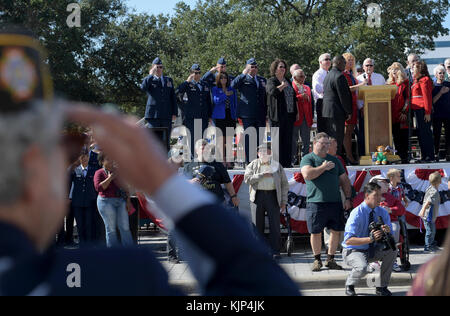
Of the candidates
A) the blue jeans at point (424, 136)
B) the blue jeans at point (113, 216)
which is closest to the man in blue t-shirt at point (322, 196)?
the blue jeans at point (113, 216)

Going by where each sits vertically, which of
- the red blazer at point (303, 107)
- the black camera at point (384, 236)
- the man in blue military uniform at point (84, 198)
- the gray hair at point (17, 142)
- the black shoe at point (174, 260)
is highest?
the red blazer at point (303, 107)

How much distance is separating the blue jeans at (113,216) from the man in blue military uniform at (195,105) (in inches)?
119

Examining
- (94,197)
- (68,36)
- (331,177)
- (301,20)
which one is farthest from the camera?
(301,20)

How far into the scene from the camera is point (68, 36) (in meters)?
25.9

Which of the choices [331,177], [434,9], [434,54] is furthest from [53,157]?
[434,54]

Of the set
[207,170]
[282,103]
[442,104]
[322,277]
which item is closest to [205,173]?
[207,170]

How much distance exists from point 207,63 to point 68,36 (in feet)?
28.1

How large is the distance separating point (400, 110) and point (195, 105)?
3.75 meters

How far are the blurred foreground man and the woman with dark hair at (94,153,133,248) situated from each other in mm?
8381

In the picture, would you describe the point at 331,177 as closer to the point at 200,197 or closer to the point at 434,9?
the point at 200,197

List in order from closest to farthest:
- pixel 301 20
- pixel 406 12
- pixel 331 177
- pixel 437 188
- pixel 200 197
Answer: pixel 200 197 → pixel 331 177 → pixel 437 188 → pixel 406 12 → pixel 301 20

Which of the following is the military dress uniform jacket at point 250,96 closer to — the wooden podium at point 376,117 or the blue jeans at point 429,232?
the wooden podium at point 376,117

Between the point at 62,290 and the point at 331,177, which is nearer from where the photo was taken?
the point at 62,290

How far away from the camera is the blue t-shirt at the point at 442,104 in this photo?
40.7 ft
